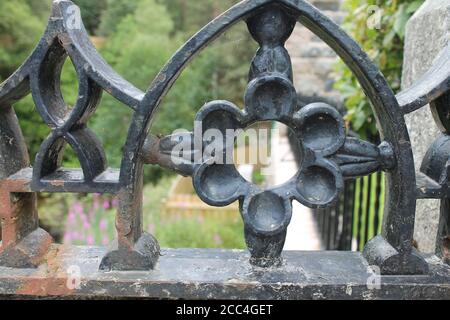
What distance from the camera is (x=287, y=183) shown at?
131 centimetres

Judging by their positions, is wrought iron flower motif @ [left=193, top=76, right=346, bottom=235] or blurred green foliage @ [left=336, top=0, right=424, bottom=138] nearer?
wrought iron flower motif @ [left=193, top=76, right=346, bottom=235]

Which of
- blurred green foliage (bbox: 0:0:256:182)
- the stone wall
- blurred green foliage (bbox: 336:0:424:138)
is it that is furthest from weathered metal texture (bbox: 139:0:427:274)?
blurred green foliage (bbox: 0:0:256:182)

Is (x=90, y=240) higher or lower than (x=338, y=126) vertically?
lower

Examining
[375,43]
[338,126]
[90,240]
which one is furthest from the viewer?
[90,240]

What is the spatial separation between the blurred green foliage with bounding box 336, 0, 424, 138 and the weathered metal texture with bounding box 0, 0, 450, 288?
4.70ft

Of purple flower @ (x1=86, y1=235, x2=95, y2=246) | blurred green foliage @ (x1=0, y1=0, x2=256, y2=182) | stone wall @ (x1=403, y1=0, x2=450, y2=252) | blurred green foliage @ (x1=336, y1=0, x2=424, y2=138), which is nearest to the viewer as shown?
stone wall @ (x1=403, y1=0, x2=450, y2=252)

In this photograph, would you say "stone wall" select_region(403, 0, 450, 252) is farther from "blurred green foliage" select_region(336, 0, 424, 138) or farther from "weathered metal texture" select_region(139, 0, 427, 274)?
"blurred green foliage" select_region(336, 0, 424, 138)

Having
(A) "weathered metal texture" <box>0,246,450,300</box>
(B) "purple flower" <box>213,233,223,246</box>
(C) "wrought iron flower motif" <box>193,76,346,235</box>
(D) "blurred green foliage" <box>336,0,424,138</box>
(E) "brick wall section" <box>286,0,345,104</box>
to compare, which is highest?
(E) "brick wall section" <box>286,0,345,104</box>

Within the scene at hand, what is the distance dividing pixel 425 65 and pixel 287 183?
0.83 metres

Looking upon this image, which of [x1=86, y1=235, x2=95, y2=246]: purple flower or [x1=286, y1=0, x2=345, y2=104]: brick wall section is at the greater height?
[x1=286, y1=0, x2=345, y2=104]: brick wall section

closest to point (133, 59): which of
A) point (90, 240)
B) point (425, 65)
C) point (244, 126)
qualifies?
point (90, 240)

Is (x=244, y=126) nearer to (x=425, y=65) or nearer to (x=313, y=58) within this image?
(x=425, y=65)

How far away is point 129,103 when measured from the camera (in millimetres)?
1271

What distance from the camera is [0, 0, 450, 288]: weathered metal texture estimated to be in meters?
1.25
